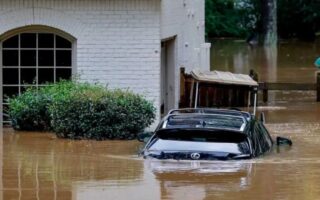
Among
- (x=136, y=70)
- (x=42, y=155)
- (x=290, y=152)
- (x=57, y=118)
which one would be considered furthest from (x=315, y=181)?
(x=136, y=70)

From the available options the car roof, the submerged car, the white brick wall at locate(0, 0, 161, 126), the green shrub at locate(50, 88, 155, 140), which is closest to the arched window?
Result: the white brick wall at locate(0, 0, 161, 126)

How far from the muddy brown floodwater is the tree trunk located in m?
48.7

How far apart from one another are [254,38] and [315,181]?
2468 inches

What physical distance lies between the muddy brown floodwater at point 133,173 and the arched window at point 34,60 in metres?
1.67

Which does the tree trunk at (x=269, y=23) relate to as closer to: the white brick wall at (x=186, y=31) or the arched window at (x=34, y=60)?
the white brick wall at (x=186, y=31)

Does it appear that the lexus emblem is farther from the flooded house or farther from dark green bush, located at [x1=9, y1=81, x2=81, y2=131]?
the flooded house

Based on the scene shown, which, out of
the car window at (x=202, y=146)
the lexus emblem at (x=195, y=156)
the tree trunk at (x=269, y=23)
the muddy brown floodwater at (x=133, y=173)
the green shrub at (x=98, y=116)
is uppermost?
the tree trunk at (x=269, y=23)

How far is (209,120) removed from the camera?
14977 mm

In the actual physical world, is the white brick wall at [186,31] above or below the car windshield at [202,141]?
above

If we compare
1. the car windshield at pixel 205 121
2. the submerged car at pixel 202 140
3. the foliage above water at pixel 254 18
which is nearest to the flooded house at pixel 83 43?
the car windshield at pixel 205 121

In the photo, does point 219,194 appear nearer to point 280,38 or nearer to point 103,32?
point 103,32

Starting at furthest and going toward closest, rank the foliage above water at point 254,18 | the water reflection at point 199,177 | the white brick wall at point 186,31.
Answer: the foliage above water at point 254,18
the white brick wall at point 186,31
the water reflection at point 199,177

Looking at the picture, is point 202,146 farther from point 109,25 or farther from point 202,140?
point 109,25

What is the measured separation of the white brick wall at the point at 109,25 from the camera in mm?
21359
